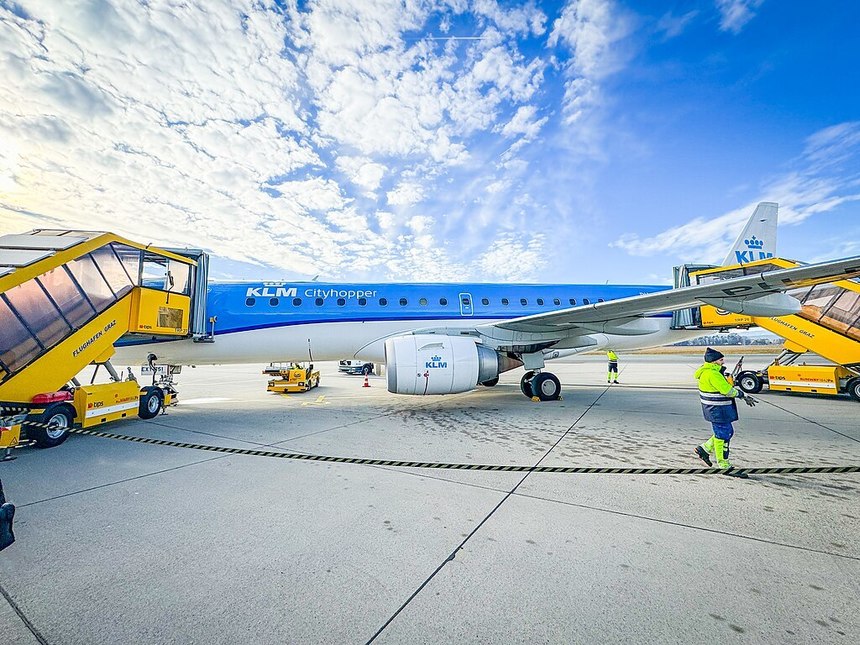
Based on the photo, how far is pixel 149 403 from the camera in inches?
317

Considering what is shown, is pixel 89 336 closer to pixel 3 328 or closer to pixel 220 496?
pixel 3 328

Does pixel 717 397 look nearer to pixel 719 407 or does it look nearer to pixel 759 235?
pixel 719 407

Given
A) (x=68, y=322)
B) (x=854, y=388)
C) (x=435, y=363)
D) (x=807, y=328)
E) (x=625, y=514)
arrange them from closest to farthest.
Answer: (x=625, y=514), (x=68, y=322), (x=435, y=363), (x=854, y=388), (x=807, y=328)

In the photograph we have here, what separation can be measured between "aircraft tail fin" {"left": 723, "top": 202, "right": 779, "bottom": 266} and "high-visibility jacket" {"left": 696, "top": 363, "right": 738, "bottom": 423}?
472 inches

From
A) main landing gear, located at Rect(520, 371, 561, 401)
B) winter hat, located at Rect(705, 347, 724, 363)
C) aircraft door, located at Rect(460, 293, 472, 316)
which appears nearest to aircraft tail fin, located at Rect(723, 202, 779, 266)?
main landing gear, located at Rect(520, 371, 561, 401)

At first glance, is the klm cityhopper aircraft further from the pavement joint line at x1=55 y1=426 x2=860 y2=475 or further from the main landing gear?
the pavement joint line at x1=55 y1=426 x2=860 y2=475

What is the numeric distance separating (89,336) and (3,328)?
3.23ft

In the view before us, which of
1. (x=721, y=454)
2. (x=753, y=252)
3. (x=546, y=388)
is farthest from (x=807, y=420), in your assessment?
(x=753, y=252)

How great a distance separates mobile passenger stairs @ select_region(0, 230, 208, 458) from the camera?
18.5 feet

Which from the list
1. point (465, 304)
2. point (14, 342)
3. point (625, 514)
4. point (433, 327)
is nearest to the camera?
point (625, 514)

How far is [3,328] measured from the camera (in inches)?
225

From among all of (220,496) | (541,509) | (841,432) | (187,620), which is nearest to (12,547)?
(220,496)

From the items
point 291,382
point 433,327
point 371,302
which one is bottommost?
point 291,382

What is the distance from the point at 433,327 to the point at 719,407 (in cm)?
729
